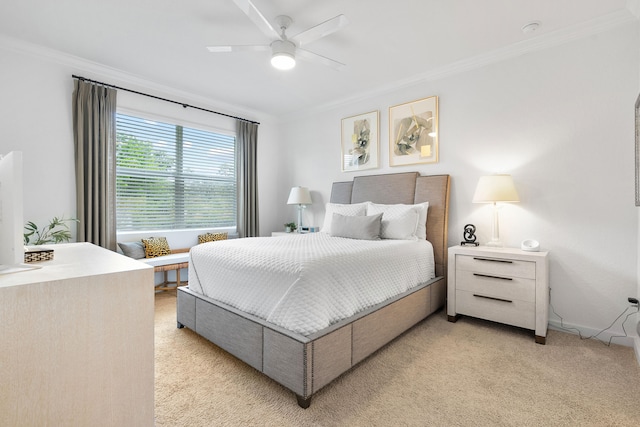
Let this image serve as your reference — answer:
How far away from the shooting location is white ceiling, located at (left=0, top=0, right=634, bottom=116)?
7.54 ft

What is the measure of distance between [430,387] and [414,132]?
274 centimetres

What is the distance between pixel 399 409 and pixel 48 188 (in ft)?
12.5

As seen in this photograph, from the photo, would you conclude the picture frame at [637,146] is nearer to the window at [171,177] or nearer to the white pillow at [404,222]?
the white pillow at [404,222]

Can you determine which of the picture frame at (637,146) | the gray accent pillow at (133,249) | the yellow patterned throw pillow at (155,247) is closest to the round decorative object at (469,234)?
the picture frame at (637,146)

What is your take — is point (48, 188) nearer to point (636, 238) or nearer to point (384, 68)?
point (384, 68)

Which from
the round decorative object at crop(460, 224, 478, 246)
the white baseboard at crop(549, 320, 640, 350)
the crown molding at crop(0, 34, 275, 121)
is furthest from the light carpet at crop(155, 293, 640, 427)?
the crown molding at crop(0, 34, 275, 121)

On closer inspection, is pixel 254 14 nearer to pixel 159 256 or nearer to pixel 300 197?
pixel 300 197

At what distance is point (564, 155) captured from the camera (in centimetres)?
262

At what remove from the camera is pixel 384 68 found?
3.32 m

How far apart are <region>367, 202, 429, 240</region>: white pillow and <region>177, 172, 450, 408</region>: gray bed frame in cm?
15

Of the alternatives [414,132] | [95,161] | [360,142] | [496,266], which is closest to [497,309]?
[496,266]

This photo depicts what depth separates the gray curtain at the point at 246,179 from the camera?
469 centimetres

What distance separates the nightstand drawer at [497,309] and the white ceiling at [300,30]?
2.33 metres

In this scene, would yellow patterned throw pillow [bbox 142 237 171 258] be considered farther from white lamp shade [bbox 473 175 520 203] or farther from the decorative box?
white lamp shade [bbox 473 175 520 203]
